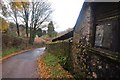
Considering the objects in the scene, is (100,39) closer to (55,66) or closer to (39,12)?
(55,66)

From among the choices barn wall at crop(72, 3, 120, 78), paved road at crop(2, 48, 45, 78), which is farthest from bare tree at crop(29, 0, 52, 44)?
barn wall at crop(72, 3, 120, 78)

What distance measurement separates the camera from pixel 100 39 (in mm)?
6762

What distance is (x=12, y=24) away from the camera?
41750 millimetres

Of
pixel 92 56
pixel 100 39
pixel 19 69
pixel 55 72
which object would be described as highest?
pixel 100 39

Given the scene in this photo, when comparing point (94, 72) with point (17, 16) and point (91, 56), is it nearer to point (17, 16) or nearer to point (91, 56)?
point (91, 56)

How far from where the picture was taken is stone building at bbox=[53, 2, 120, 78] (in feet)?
17.7

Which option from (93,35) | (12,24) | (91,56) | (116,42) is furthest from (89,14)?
(12,24)

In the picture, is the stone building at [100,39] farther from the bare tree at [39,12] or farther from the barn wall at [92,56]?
the bare tree at [39,12]

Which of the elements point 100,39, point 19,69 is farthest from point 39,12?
point 100,39

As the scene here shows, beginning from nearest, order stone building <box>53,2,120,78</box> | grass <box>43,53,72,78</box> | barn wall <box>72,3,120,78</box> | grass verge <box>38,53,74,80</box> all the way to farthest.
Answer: barn wall <box>72,3,120,78</box> → stone building <box>53,2,120,78</box> → grass verge <box>38,53,74,80</box> → grass <box>43,53,72,78</box>

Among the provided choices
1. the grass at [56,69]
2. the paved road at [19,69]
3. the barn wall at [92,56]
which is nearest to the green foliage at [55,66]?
the grass at [56,69]

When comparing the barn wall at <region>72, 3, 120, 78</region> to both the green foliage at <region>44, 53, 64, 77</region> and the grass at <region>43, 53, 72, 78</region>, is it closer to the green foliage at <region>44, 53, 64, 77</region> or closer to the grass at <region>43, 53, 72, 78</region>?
the grass at <region>43, 53, 72, 78</region>

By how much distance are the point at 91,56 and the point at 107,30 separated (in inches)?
48.4

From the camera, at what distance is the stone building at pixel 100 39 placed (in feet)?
17.7
